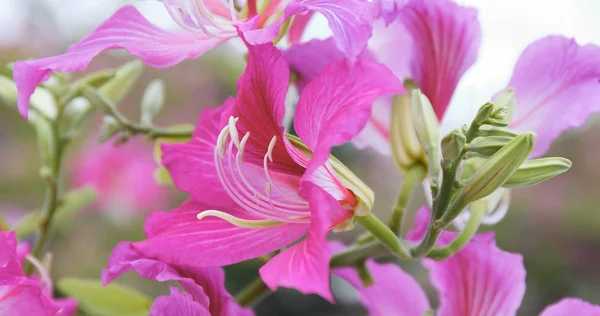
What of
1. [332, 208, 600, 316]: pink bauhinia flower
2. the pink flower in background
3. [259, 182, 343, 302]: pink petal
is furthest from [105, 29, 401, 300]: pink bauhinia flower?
the pink flower in background

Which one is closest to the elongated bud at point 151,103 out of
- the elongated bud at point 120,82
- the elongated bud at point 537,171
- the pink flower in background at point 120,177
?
the elongated bud at point 120,82

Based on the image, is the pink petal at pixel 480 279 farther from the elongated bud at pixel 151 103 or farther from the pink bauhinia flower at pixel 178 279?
the elongated bud at pixel 151 103

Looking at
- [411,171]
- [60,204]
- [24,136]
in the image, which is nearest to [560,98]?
[411,171]

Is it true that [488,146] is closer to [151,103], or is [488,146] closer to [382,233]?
[382,233]

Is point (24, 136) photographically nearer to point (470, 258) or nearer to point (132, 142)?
point (132, 142)

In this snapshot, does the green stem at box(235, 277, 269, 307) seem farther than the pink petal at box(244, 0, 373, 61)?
Yes

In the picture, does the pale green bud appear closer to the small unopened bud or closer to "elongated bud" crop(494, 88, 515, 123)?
the small unopened bud

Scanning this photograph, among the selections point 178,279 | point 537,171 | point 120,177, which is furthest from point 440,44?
point 120,177
